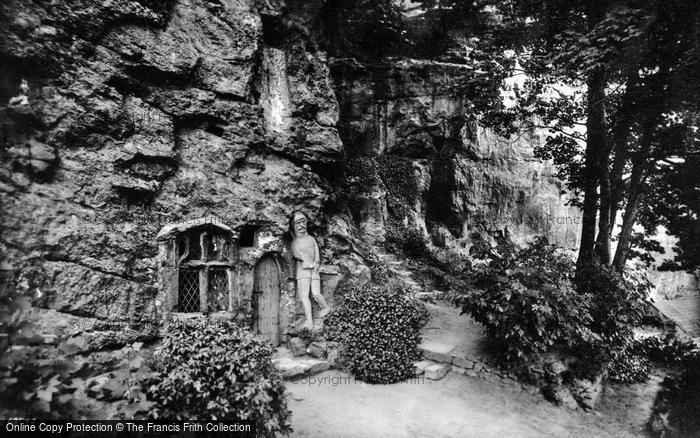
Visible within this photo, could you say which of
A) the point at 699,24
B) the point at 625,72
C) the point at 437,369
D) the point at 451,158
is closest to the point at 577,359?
the point at 437,369

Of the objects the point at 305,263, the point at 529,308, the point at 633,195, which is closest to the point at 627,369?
the point at 529,308

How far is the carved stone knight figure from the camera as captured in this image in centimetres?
934

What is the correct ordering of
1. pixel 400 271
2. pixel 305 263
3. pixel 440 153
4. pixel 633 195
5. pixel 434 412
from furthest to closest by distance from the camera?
pixel 440 153
pixel 400 271
pixel 633 195
pixel 305 263
pixel 434 412

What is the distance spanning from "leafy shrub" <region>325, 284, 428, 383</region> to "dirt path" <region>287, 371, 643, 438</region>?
29 cm

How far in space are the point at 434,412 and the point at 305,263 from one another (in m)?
4.40

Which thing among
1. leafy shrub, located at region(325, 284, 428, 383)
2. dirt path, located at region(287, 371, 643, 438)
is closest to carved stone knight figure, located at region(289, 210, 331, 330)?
leafy shrub, located at region(325, 284, 428, 383)

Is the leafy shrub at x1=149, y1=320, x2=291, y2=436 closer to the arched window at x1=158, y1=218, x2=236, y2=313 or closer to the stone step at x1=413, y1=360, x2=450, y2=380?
the arched window at x1=158, y1=218, x2=236, y2=313

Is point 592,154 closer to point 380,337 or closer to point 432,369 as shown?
point 432,369

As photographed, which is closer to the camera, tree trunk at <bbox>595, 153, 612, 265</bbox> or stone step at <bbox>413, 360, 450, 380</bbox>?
stone step at <bbox>413, 360, 450, 380</bbox>

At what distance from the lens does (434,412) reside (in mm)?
6715

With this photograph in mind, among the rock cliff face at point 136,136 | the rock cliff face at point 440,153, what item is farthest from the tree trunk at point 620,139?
the rock cliff face at point 136,136

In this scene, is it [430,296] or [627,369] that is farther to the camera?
[430,296]

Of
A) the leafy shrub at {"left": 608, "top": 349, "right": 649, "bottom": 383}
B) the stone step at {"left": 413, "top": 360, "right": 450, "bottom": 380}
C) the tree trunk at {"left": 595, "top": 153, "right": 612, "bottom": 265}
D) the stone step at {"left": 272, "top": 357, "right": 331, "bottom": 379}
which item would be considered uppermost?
the tree trunk at {"left": 595, "top": 153, "right": 612, "bottom": 265}

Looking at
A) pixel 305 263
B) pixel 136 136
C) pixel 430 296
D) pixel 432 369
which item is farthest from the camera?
pixel 430 296
